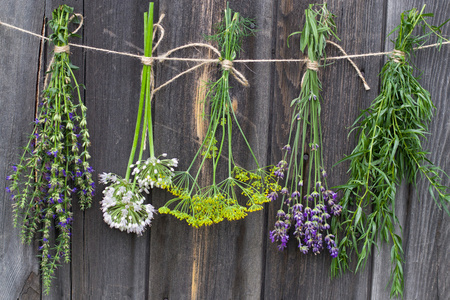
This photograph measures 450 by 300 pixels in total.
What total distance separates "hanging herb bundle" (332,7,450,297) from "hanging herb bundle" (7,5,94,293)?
3.74ft

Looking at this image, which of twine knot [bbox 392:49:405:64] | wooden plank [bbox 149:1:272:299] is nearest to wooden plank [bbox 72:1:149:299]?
wooden plank [bbox 149:1:272:299]

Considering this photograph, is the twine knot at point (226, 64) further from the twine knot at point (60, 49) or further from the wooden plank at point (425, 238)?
the wooden plank at point (425, 238)

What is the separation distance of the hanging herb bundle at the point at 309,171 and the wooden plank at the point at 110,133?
67 centimetres

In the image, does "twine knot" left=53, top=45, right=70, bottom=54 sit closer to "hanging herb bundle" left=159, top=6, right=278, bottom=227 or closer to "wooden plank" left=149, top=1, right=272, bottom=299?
"wooden plank" left=149, top=1, right=272, bottom=299

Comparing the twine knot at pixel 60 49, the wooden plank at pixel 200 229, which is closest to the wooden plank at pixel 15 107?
the twine knot at pixel 60 49

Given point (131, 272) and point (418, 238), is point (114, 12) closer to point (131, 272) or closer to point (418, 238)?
point (131, 272)

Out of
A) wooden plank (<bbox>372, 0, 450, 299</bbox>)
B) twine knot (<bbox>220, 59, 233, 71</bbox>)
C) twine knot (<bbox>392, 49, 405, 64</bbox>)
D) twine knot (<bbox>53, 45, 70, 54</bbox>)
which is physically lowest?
wooden plank (<bbox>372, 0, 450, 299</bbox>)

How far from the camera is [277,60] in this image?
172 centimetres

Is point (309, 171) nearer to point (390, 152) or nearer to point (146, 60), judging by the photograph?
point (390, 152)

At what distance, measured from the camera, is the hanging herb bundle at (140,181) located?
1.56 metres

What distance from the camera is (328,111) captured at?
174 cm

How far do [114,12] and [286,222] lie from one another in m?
1.21

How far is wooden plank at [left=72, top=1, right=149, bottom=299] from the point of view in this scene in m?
1.73

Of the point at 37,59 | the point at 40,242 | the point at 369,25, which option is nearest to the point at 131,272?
the point at 40,242
